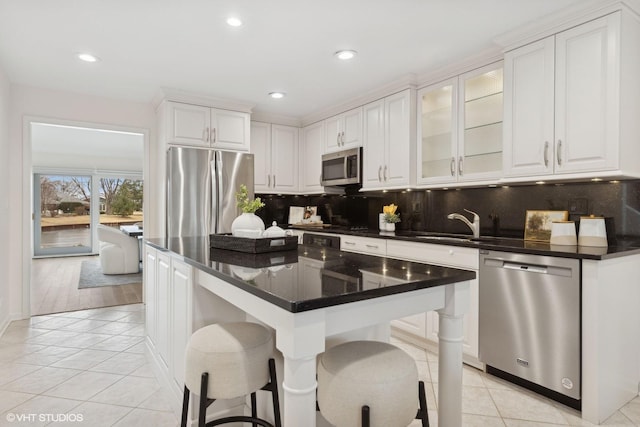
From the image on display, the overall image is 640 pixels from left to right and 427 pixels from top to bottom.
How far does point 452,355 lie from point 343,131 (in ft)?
10.7

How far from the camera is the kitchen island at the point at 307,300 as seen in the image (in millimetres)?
1037

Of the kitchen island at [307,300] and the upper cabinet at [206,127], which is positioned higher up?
the upper cabinet at [206,127]

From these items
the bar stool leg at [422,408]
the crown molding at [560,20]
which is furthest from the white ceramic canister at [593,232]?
the bar stool leg at [422,408]

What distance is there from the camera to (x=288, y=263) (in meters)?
1.66

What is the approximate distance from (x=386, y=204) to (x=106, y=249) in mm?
4748

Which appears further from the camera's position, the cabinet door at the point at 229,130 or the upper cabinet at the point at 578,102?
the cabinet door at the point at 229,130

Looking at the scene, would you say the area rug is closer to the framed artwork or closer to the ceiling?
the ceiling

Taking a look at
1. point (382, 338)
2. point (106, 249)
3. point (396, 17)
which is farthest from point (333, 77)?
point (106, 249)

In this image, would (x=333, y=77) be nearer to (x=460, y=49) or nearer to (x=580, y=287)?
(x=460, y=49)

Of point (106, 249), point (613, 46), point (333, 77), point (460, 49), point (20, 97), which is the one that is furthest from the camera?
point (106, 249)

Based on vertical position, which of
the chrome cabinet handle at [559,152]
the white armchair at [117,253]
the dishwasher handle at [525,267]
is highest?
the chrome cabinet handle at [559,152]

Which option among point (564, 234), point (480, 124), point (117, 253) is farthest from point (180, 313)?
point (117, 253)

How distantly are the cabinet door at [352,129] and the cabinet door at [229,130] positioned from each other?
114 centimetres

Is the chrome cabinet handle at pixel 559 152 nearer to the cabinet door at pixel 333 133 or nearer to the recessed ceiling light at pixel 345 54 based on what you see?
the recessed ceiling light at pixel 345 54
